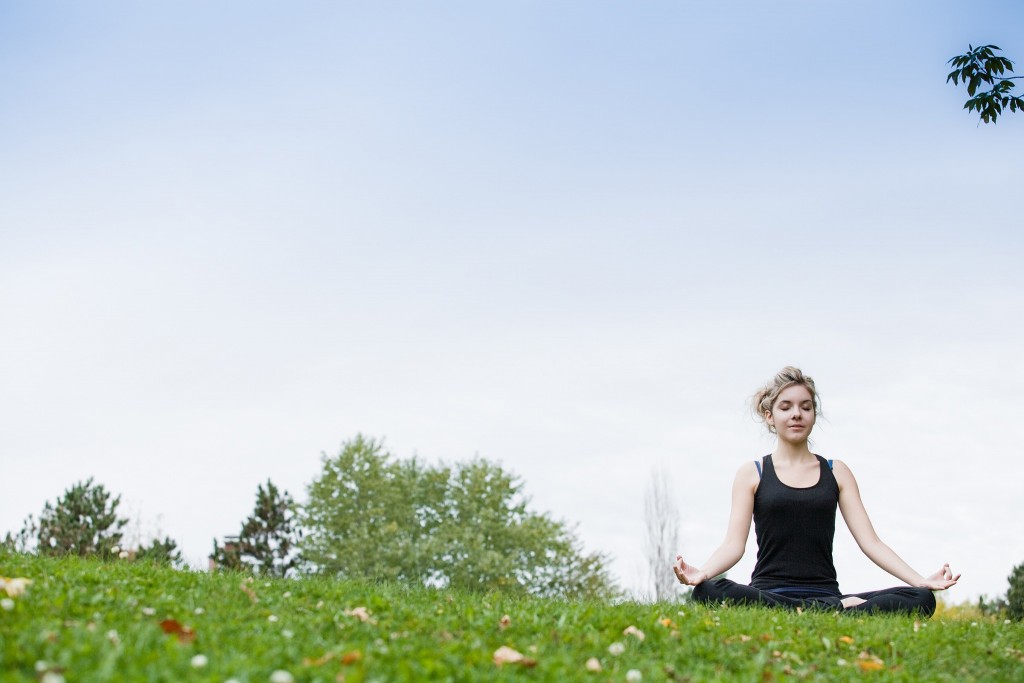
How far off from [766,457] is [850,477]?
828 millimetres

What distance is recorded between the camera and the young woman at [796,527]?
8031mm

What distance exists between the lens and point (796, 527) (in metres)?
8.45

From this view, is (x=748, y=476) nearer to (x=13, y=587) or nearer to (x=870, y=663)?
(x=870, y=663)

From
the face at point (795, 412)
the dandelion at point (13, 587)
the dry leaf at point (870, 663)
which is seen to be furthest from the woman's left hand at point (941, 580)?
the dandelion at point (13, 587)

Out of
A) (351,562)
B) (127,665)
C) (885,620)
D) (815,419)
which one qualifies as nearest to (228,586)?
(127,665)

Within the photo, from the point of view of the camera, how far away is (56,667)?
11.9 ft

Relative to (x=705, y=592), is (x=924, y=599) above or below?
below

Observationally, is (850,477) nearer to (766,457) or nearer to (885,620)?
(766,457)

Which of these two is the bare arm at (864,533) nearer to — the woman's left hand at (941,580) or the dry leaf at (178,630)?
the woman's left hand at (941,580)

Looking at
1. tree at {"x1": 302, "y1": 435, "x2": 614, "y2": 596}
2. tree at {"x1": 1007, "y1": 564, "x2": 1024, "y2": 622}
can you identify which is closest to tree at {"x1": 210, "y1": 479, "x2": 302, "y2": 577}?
tree at {"x1": 302, "y1": 435, "x2": 614, "y2": 596}

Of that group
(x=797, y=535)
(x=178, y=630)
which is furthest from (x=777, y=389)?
(x=178, y=630)

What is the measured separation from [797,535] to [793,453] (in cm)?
83

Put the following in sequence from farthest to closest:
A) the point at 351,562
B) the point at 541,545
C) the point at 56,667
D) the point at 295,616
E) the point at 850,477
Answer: the point at 541,545
the point at 351,562
the point at 850,477
the point at 295,616
the point at 56,667

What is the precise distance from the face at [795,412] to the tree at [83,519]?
27.3 metres
